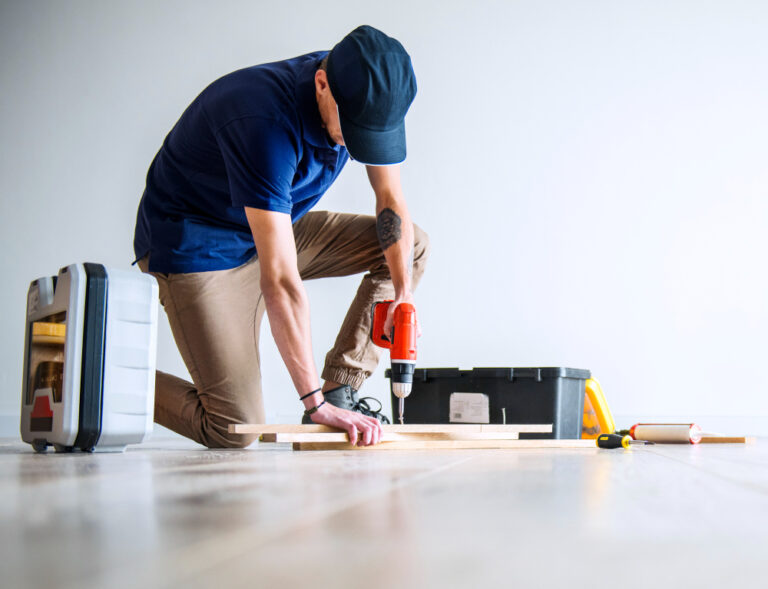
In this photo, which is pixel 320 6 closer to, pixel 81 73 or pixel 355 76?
pixel 81 73

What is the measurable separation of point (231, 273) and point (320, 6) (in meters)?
2.49

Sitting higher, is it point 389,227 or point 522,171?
point 522,171

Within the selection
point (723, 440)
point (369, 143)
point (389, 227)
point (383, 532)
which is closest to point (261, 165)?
point (369, 143)

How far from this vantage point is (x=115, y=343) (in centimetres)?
160

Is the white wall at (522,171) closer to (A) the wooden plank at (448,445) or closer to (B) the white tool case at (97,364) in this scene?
(A) the wooden plank at (448,445)

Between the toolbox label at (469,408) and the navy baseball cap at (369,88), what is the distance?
108 centimetres

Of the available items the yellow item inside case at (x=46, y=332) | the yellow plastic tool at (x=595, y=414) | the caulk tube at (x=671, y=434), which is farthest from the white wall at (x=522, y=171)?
the yellow item inside case at (x=46, y=332)

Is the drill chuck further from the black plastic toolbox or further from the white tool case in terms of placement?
the white tool case

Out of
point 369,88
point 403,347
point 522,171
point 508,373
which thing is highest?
point 522,171

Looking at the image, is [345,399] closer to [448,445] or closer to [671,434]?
[448,445]

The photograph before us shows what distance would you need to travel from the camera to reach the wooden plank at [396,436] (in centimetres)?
157

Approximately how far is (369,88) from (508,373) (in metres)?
1.21

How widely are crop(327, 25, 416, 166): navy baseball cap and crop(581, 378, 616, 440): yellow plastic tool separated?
1.43 m

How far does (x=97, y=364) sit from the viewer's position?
1.55 metres
